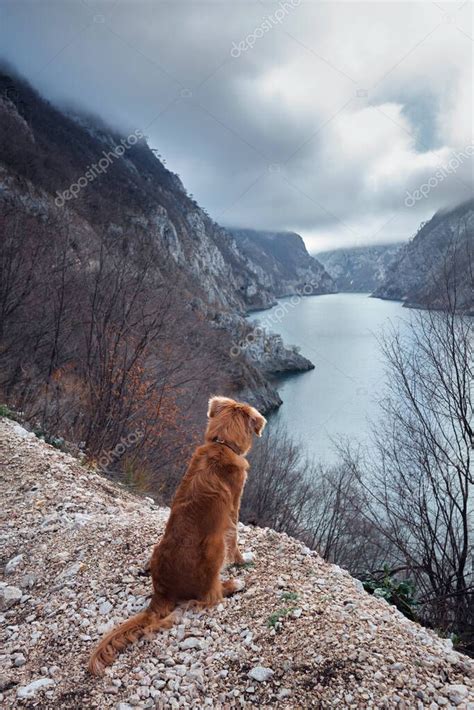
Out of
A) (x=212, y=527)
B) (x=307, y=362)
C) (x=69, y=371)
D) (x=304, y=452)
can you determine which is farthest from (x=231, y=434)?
(x=307, y=362)

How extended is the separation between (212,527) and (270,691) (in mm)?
1282

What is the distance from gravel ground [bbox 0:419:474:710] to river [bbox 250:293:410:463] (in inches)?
558

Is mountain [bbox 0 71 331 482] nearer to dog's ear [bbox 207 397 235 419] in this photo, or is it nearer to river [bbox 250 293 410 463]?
river [bbox 250 293 410 463]

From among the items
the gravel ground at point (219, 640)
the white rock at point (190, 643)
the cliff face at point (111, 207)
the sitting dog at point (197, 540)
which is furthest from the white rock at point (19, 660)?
the cliff face at point (111, 207)

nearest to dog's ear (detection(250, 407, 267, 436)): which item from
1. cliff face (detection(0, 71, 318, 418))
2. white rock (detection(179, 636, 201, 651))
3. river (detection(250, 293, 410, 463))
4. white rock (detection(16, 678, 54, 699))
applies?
white rock (detection(179, 636, 201, 651))

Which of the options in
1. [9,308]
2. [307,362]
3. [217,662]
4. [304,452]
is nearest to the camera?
[217,662]

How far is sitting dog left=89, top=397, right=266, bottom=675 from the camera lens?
12.4 feet

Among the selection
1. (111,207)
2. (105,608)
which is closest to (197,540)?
(105,608)

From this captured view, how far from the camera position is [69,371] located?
1781cm

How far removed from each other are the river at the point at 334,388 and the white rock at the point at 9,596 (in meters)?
15.2

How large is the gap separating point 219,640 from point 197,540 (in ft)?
2.75

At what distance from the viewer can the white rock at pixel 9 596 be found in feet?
14.7

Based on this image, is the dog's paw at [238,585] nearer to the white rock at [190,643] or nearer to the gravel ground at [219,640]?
the gravel ground at [219,640]

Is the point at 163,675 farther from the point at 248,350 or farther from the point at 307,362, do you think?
the point at 307,362
